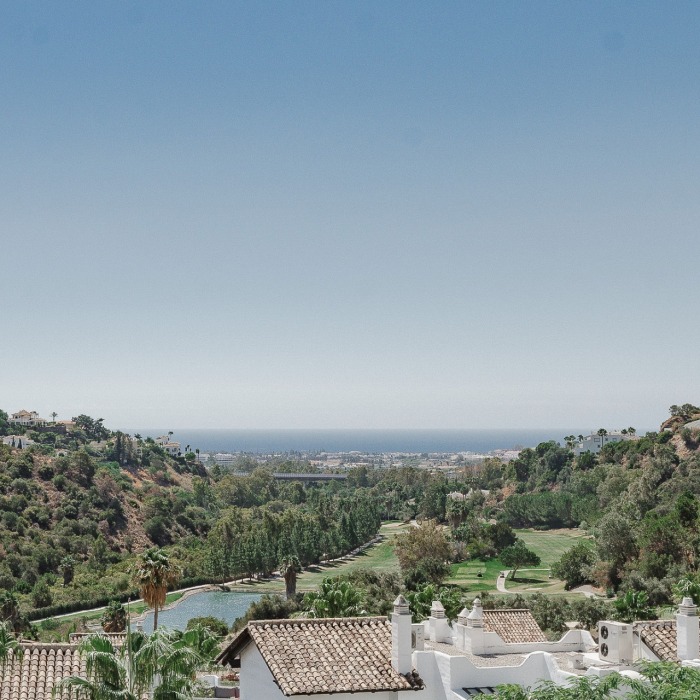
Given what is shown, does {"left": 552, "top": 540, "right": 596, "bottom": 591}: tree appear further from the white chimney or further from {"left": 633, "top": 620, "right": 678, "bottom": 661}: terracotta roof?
{"left": 633, "top": 620, "right": 678, "bottom": 661}: terracotta roof

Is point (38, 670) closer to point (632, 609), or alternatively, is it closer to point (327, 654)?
point (327, 654)

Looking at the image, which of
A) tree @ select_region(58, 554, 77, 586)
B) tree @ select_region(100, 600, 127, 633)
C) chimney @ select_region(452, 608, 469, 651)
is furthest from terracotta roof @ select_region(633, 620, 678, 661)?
tree @ select_region(58, 554, 77, 586)

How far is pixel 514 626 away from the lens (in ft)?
111

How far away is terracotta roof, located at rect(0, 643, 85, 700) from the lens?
20.3 m

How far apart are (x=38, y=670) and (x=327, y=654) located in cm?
651

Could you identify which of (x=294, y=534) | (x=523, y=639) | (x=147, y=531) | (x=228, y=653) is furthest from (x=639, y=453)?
(x=228, y=653)

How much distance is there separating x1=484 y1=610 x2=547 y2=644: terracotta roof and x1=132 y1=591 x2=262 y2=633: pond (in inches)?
1809

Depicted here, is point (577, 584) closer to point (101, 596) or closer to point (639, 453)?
point (101, 596)

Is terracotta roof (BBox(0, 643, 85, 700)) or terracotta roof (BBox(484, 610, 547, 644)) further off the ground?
terracotta roof (BBox(0, 643, 85, 700))

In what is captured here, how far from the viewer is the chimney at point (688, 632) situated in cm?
2045

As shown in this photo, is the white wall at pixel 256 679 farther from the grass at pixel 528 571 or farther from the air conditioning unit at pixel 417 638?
the grass at pixel 528 571

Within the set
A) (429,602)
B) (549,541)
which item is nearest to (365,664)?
(429,602)

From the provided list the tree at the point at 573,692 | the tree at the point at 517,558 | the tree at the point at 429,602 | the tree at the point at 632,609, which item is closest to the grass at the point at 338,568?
the tree at the point at 517,558

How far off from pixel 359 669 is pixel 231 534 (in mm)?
96849
